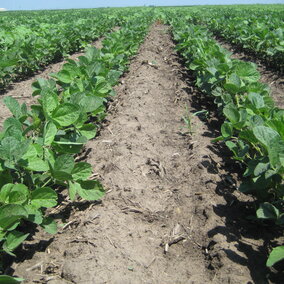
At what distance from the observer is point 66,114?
194cm

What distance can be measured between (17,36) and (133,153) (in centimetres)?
482

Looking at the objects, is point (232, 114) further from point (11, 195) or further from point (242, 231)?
point (11, 195)

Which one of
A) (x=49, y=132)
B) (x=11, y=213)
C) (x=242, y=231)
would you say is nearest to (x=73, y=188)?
(x=49, y=132)

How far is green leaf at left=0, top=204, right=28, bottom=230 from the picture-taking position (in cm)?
137

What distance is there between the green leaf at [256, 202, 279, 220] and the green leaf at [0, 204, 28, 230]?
1.17 metres

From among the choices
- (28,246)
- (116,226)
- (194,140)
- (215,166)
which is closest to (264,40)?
(194,140)

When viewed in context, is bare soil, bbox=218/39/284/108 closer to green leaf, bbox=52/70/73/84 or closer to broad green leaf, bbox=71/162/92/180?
green leaf, bbox=52/70/73/84

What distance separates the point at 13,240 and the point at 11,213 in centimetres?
15

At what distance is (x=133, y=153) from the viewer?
2738mm

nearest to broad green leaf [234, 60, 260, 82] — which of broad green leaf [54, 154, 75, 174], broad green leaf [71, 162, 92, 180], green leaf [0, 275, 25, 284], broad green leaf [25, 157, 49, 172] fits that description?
broad green leaf [71, 162, 92, 180]

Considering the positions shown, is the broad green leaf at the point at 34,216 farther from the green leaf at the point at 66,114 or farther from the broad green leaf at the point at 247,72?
the broad green leaf at the point at 247,72

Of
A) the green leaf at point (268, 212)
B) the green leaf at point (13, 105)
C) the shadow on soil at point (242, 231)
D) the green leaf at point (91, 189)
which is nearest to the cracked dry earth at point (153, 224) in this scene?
the shadow on soil at point (242, 231)

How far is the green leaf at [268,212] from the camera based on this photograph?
62.4 inches

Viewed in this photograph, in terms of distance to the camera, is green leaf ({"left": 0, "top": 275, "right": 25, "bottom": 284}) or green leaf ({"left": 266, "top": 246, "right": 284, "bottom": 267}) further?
green leaf ({"left": 266, "top": 246, "right": 284, "bottom": 267})
